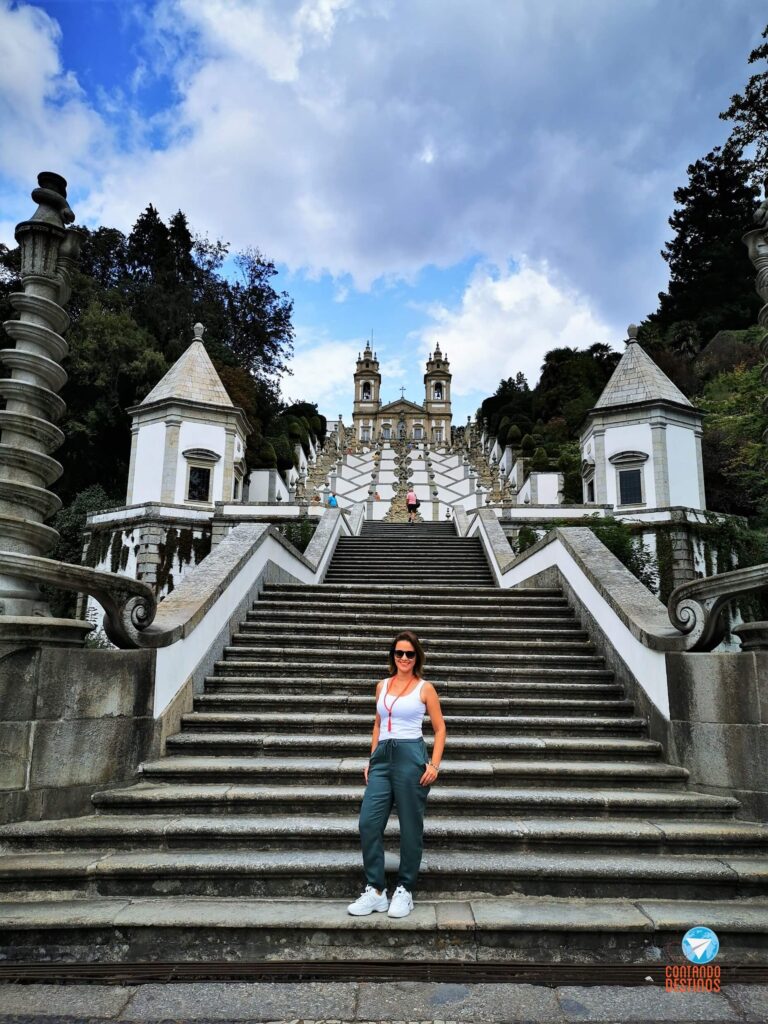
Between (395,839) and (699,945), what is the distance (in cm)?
148

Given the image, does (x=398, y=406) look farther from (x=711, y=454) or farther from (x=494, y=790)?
(x=494, y=790)

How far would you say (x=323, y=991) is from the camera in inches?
98.7

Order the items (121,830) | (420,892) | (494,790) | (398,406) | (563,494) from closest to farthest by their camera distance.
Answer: (420,892) < (121,830) < (494,790) < (563,494) < (398,406)

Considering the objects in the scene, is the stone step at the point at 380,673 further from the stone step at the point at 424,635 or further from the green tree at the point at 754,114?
the green tree at the point at 754,114

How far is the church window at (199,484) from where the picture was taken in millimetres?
23406

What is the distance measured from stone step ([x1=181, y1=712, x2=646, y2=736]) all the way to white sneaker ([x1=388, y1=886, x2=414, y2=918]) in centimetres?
196

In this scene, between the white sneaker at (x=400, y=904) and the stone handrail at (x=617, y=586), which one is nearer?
the white sneaker at (x=400, y=904)

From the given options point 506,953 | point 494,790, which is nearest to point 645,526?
point 494,790

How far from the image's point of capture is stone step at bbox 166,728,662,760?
4.47 m

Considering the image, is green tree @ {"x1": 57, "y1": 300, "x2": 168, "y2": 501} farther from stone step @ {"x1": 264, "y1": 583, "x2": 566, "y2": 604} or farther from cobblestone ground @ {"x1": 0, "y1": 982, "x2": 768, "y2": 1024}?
cobblestone ground @ {"x1": 0, "y1": 982, "x2": 768, "y2": 1024}

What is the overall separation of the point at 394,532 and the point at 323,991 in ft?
43.8

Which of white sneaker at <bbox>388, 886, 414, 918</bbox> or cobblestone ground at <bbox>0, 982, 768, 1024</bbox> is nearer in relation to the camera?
cobblestone ground at <bbox>0, 982, 768, 1024</bbox>

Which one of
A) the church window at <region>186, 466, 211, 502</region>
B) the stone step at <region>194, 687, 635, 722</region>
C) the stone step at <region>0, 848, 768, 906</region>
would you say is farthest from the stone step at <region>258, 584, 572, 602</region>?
the church window at <region>186, 466, 211, 502</region>

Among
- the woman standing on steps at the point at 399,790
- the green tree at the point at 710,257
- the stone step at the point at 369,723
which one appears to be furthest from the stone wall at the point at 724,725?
the green tree at the point at 710,257
